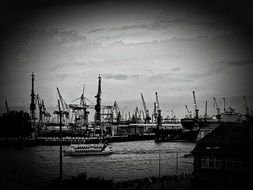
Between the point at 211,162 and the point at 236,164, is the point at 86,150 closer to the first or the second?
the point at 211,162

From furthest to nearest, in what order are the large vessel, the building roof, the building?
the large vessel
the building roof
the building

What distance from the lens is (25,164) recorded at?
92.8 feet

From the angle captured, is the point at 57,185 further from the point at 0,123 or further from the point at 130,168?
the point at 0,123

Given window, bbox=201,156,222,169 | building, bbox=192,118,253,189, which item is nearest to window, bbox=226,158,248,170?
building, bbox=192,118,253,189

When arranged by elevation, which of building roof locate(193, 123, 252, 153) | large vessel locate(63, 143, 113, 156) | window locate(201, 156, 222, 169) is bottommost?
large vessel locate(63, 143, 113, 156)

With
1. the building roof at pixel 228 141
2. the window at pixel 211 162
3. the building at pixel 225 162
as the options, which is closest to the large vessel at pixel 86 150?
the building roof at pixel 228 141

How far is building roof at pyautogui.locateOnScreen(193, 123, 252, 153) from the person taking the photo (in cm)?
1280

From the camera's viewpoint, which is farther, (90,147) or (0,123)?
(0,123)

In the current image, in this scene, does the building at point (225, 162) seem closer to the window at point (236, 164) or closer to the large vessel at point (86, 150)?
the window at point (236, 164)

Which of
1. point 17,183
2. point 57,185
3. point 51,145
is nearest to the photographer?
point 57,185

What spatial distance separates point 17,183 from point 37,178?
180cm

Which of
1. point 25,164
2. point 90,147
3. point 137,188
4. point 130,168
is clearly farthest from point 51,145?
point 137,188

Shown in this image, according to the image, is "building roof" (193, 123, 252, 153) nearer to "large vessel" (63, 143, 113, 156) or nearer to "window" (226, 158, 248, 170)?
"window" (226, 158, 248, 170)

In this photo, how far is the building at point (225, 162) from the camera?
1237 centimetres
